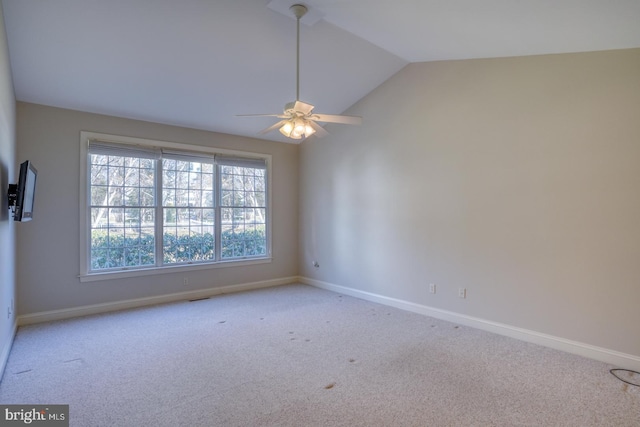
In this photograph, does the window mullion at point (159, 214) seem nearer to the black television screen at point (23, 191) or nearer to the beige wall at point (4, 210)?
the beige wall at point (4, 210)

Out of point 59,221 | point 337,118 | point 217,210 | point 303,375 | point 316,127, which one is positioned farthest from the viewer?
point 217,210

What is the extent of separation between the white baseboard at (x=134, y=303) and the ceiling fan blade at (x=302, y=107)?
3.75 metres

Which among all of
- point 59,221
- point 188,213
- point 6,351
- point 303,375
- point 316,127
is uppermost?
point 316,127

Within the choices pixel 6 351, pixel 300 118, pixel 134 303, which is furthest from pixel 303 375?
pixel 134 303

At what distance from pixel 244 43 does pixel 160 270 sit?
3.45 m

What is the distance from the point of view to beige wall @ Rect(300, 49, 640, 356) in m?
3.09

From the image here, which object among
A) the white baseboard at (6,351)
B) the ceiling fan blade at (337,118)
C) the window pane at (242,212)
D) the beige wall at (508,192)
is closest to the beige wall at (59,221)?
the white baseboard at (6,351)

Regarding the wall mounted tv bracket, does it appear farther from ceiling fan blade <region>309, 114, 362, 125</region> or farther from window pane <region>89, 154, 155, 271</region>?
ceiling fan blade <region>309, 114, 362, 125</region>

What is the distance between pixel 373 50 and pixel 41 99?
4091 millimetres

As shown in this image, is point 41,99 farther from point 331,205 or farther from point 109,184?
point 331,205

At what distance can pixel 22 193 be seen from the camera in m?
2.92

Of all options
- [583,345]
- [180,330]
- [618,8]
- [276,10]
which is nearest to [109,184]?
[180,330]

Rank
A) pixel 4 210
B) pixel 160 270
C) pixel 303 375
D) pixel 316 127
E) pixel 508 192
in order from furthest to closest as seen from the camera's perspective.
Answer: pixel 160 270 → pixel 508 192 → pixel 316 127 → pixel 4 210 → pixel 303 375

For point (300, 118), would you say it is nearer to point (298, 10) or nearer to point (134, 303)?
point (298, 10)
